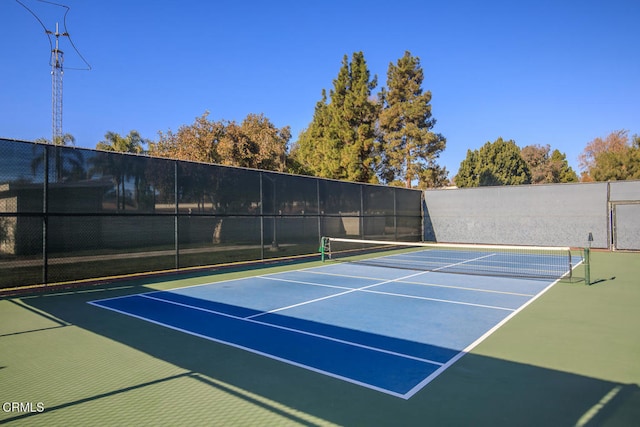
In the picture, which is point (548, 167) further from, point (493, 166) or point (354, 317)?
point (354, 317)

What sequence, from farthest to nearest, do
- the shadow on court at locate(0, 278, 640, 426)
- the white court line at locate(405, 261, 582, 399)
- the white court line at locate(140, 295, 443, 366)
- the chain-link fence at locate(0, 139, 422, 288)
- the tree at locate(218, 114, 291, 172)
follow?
the tree at locate(218, 114, 291, 172) → the chain-link fence at locate(0, 139, 422, 288) → the white court line at locate(140, 295, 443, 366) → the white court line at locate(405, 261, 582, 399) → the shadow on court at locate(0, 278, 640, 426)

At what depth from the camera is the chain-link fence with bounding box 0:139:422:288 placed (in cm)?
874

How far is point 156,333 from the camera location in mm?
5668

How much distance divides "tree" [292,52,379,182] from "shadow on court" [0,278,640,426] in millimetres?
25137

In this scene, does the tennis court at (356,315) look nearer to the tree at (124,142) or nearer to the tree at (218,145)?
the tree at (218,145)

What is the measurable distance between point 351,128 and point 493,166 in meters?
23.4

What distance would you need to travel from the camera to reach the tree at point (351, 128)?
2961cm

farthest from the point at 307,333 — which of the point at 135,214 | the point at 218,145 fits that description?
the point at 218,145

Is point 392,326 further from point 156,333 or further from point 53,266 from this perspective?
point 53,266

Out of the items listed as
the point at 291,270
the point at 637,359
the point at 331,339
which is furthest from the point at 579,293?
the point at 291,270

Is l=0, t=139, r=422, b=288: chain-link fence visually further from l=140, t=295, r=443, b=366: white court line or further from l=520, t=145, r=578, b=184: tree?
l=520, t=145, r=578, b=184: tree

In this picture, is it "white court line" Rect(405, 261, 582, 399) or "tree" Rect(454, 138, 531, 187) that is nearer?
→ "white court line" Rect(405, 261, 582, 399)

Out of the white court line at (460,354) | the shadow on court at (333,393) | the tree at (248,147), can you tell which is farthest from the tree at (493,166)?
the shadow on court at (333,393)

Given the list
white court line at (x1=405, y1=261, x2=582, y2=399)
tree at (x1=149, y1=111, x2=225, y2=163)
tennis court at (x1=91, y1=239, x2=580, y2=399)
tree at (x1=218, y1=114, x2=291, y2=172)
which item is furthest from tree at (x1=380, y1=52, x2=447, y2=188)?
white court line at (x1=405, y1=261, x2=582, y2=399)
